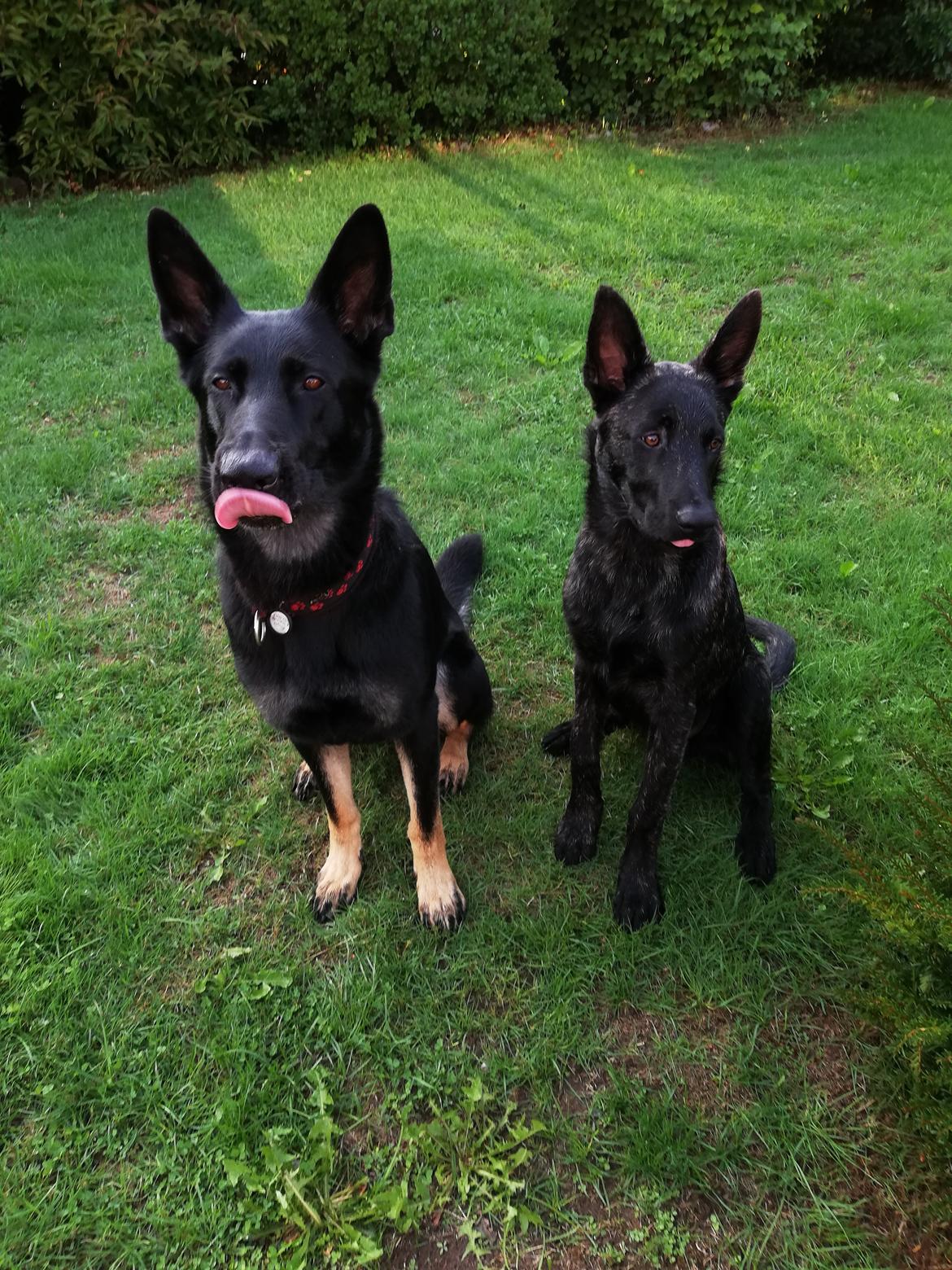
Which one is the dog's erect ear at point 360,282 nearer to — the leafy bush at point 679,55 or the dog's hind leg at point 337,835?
the dog's hind leg at point 337,835

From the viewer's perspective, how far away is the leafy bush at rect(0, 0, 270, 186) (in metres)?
7.99

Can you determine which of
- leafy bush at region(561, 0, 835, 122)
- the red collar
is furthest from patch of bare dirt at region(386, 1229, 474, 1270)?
leafy bush at region(561, 0, 835, 122)

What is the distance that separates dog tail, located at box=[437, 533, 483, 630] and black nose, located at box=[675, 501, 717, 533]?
149cm

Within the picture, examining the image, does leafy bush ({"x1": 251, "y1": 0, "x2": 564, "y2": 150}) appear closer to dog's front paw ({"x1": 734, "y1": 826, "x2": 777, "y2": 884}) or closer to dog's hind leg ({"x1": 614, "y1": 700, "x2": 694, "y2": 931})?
dog's hind leg ({"x1": 614, "y1": 700, "x2": 694, "y2": 931})

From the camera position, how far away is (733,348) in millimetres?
2475

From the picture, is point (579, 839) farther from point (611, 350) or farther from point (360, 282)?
point (360, 282)

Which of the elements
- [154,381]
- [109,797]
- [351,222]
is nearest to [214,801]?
[109,797]

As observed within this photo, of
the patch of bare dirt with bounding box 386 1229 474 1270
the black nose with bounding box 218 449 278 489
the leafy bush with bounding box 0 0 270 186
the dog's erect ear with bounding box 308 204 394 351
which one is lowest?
the patch of bare dirt with bounding box 386 1229 474 1270

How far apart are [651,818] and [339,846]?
3.61 feet

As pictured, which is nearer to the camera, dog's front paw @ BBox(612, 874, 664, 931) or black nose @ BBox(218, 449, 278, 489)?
black nose @ BBox(218, 449, 278, 489)

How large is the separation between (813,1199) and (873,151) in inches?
422

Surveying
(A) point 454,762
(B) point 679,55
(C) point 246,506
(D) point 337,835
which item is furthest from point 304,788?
(B) point 679,55

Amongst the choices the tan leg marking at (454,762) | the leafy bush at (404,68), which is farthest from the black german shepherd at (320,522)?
the leafy bush at (404,68)

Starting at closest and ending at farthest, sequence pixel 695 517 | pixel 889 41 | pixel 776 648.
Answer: pixel 695 517, pixel 776 648, pixel 889 41
